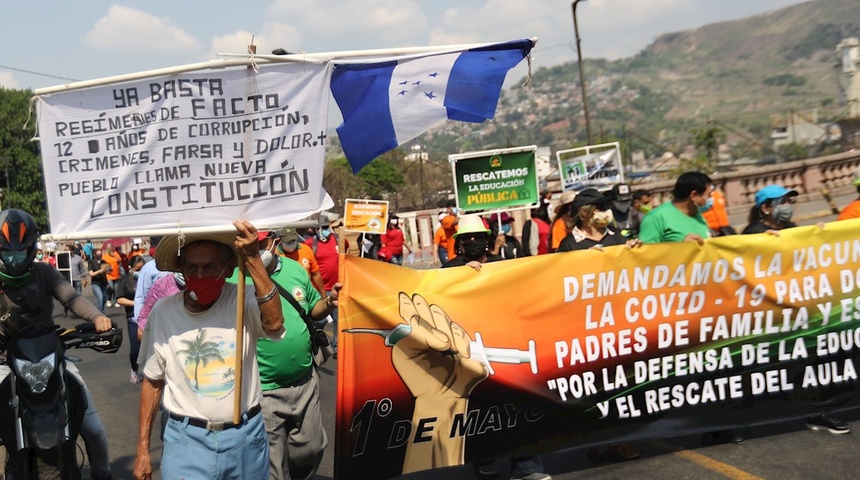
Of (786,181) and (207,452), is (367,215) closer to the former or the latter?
Answer: (207,452)

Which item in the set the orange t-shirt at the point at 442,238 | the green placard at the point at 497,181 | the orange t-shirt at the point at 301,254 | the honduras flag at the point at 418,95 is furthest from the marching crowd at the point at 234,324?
the green placard at the point at 497,181

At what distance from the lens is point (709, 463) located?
5.95 metres

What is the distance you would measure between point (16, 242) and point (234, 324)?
1.72 meters

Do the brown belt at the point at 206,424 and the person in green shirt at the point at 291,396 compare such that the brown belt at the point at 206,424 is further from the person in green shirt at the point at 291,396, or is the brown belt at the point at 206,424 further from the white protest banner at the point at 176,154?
the person in green shirt at the point at 291,396

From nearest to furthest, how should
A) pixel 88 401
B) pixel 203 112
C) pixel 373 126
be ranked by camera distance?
1. pixel 203 112
2. pixel 373 126
3. pixel 88 401

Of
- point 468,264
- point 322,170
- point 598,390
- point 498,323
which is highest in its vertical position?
point 322,170

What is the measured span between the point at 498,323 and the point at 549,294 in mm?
400

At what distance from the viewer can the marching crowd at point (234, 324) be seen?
145 inches

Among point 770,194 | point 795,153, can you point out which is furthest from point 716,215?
point 795,153

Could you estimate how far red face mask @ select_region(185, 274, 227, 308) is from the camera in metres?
3.71

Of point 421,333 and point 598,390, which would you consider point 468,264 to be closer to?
point 421,333

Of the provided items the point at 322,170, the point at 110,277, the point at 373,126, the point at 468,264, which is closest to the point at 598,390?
the point at 468,264

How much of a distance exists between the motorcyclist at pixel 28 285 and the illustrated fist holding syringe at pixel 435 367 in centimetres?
167

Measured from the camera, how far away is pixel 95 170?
12.1 ft
